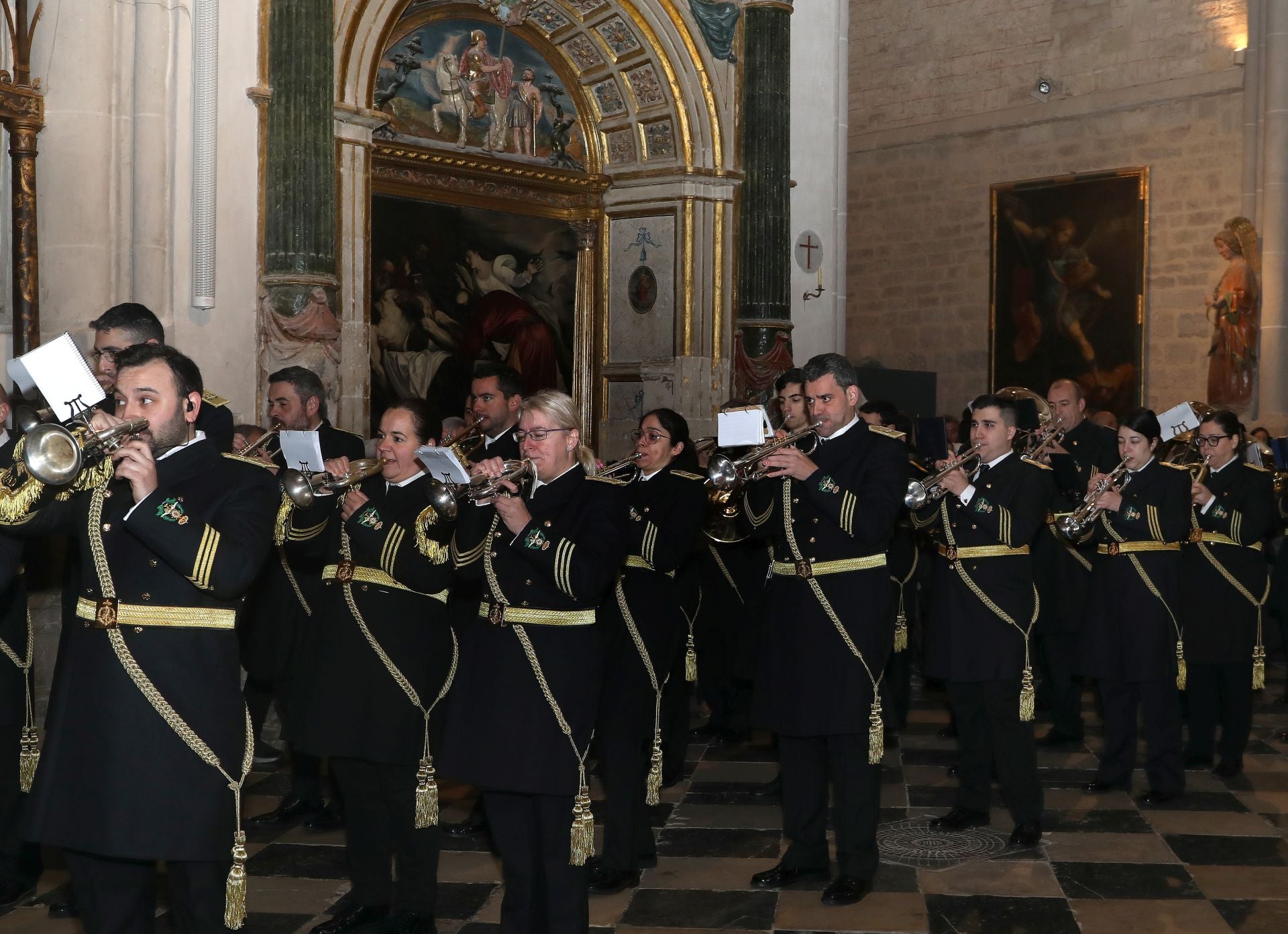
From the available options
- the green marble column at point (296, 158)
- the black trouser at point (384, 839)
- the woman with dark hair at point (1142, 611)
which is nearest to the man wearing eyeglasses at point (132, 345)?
the black trouser at point (384, 839)

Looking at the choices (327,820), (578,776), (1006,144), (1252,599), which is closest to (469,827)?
(327,820)

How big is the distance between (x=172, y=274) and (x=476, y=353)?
4.15 m

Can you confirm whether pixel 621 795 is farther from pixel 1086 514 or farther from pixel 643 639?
pixel 1086 514

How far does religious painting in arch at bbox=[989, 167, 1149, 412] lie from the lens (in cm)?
1825

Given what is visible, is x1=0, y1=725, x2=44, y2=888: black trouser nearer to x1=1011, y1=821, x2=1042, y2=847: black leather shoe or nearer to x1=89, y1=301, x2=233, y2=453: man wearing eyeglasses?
x1=89, y1=301, x2=233, y2=453: man wearing eyeglasses

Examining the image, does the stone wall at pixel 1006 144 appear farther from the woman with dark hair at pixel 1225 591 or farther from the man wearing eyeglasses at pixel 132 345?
the man wearing eyeglasses at pixel 132 345

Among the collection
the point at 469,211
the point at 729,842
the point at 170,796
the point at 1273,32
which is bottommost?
the point at 729,842

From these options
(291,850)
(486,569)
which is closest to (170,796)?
(486,569)

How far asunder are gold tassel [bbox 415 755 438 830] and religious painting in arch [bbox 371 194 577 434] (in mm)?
7593

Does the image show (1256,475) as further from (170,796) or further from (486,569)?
(170,796)

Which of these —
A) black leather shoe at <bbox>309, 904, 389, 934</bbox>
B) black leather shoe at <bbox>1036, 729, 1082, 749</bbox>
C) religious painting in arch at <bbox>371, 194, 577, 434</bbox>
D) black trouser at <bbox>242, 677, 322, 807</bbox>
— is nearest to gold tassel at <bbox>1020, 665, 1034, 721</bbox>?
black leather shoe at <bbox>1036, 729, 1082, 749</bbox>

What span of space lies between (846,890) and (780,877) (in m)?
0.31

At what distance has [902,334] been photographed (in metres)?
20.8

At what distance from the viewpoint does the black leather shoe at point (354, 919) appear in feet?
15.9
